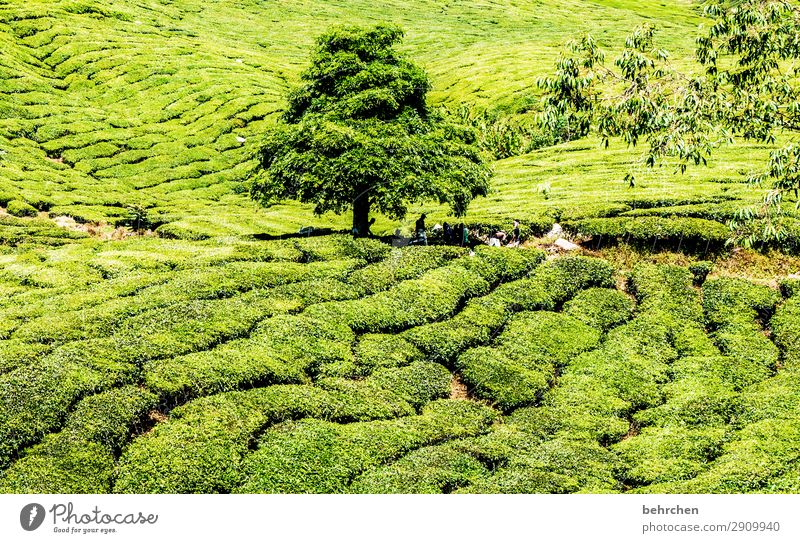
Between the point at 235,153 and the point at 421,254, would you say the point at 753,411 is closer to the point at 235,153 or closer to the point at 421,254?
the point at 421,254

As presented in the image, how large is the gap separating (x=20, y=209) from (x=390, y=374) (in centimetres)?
3675

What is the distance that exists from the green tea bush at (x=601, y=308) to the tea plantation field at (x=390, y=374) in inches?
3.9

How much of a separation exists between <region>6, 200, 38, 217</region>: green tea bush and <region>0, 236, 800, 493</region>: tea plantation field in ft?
47.4

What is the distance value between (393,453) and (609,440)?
758 centimetres

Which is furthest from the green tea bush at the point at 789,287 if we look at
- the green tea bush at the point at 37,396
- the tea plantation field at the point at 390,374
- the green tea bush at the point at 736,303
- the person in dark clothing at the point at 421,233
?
the green tea bush at the point at 37,396

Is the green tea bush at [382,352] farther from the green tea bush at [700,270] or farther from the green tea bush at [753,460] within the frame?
the green tea bush at [700,270]

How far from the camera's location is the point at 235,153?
72750 millimetres

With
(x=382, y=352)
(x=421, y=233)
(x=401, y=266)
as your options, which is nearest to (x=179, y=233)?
(x=421, y=233)

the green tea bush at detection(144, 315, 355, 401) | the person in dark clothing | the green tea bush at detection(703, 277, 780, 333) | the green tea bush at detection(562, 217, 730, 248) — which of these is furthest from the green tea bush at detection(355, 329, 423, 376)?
the green tea bush at detection(562, 217, 730, 248)

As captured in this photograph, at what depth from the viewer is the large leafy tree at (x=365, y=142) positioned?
122 ft

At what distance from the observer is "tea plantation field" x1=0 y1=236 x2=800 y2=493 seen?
21094 millimetres

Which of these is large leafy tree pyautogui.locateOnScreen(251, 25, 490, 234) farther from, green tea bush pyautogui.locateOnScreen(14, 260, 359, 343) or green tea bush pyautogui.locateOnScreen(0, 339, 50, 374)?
green tea bush pyautogui.locateOnScreen(0, 339, 50, 374)

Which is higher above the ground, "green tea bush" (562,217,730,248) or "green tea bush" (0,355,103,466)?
"green tea bush" (562,217,730,248)
